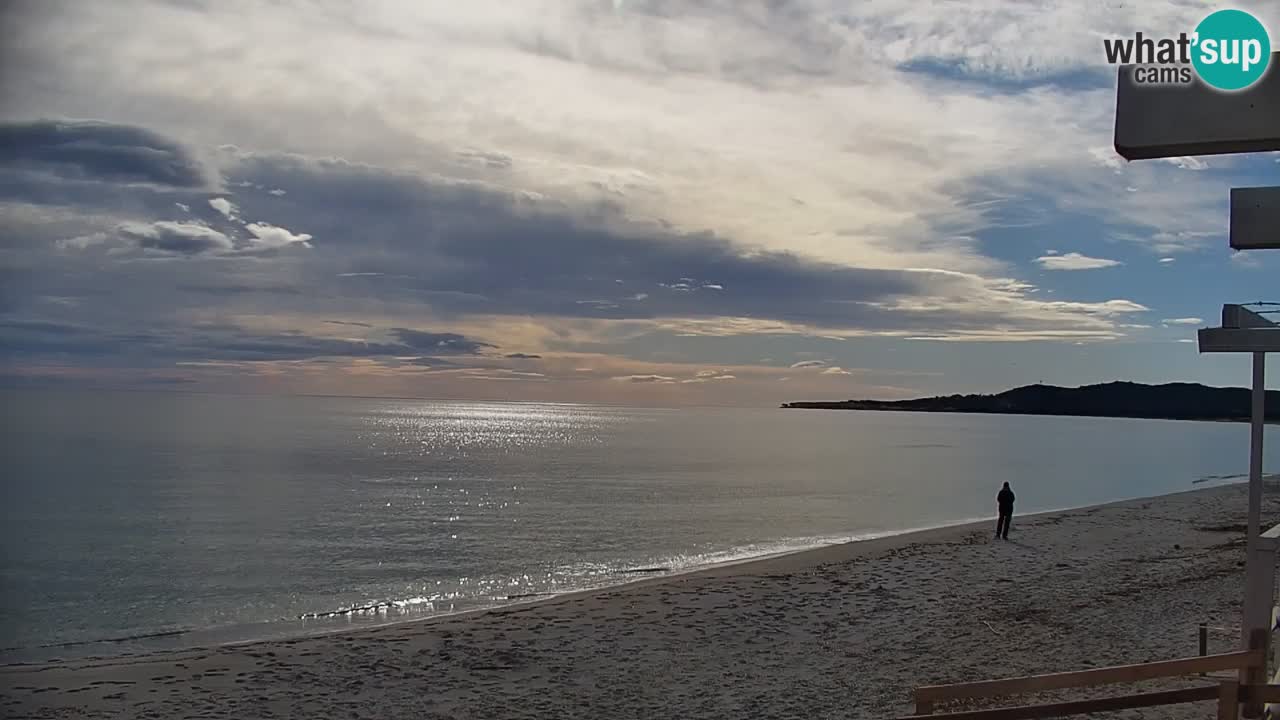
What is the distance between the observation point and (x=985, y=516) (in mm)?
40562

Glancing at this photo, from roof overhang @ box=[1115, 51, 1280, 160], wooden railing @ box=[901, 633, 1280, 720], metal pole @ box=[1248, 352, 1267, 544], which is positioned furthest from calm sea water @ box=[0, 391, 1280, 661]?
roof overhang @ box=[1115, 51, 1280, 160]

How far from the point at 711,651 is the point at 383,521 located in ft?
→ 88.9

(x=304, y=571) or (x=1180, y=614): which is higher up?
(x=1180, y=614)

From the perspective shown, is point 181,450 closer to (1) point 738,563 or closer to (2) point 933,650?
(1) point 738,563

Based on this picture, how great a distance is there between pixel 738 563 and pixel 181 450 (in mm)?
71907

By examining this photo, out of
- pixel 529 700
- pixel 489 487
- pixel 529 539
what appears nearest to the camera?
pixel 529 700

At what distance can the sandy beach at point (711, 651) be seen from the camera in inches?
464

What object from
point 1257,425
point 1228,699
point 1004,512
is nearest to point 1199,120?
point 1228,699

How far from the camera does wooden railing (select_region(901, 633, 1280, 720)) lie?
16.7ft

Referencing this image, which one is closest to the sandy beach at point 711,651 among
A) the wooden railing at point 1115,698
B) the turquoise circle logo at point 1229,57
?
the wooden railing at point 1115,698

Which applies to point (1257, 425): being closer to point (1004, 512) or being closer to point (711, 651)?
point (711, 651)

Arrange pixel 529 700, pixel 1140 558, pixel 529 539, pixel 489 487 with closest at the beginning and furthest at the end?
pixel 529 700 → pixel 1140 558 → pixel 529 539 → pixel 489 487

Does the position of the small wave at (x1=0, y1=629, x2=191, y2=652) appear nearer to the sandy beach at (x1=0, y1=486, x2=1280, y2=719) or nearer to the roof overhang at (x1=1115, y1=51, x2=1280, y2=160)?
the sandy beach at (x1=0, y1=486, x2=1280, y2=719)

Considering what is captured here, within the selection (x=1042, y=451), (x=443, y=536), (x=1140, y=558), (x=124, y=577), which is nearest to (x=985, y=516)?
(x=1140, y=558)
